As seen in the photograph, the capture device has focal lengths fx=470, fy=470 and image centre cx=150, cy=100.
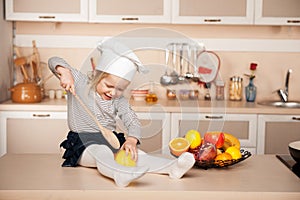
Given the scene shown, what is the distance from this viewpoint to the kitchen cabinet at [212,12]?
343 centimetres

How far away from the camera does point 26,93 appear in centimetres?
333

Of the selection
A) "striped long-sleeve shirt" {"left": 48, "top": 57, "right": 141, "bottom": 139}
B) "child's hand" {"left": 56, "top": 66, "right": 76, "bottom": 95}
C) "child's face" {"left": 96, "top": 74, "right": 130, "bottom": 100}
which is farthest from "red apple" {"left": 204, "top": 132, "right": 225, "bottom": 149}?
"child's hand" {"left": 56, "top": 66, "right": 76, "bottom": 95}

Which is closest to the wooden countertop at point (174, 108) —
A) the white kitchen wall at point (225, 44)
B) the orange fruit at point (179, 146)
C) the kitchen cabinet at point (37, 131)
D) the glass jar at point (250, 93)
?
the kitchen cabinet at point (37, 131)

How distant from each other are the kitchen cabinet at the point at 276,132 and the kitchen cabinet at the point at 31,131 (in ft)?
4.56

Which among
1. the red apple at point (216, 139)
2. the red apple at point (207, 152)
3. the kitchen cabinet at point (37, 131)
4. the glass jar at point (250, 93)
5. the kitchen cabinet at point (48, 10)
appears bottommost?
the kitchen cabinet at point (37, 131)

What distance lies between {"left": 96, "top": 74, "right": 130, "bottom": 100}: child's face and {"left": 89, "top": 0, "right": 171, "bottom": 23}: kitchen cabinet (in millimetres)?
1820

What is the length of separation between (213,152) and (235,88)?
2.06 metres

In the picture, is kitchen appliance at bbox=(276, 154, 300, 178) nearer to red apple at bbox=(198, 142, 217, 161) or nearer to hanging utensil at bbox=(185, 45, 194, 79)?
red apple at bbox=(198, 142, 217, 161)

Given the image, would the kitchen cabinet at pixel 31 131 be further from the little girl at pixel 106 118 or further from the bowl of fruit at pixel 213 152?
the bowl of fruit at pixel 213 152

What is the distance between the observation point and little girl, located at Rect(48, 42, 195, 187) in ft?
5.17

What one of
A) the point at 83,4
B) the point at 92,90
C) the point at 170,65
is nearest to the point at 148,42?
the point at 170,65

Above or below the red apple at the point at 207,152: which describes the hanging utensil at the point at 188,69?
above

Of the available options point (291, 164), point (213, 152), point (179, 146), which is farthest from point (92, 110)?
point (291, 164)

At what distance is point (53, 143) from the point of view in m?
3.33
